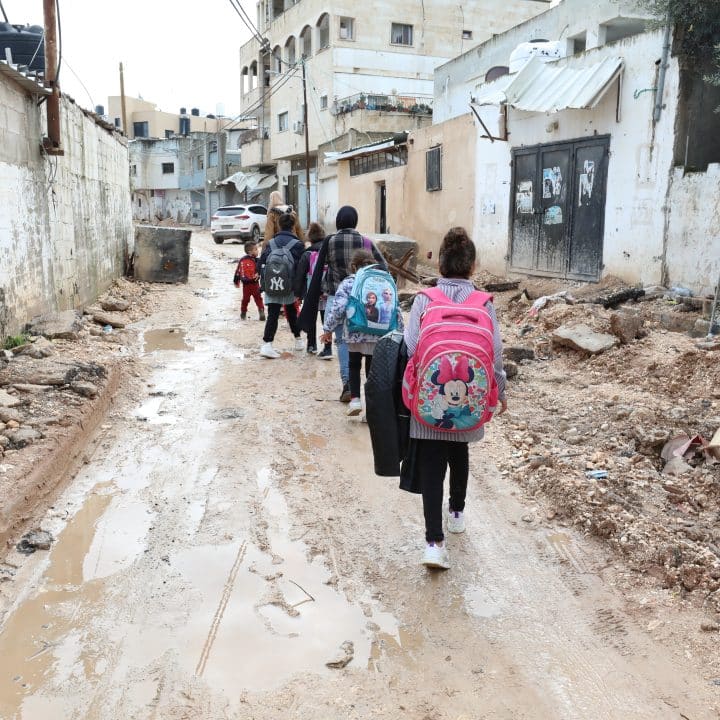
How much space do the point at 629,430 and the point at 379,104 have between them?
25.8m

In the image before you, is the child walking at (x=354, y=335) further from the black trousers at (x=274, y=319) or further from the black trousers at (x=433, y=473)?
the black trousers at (x=274, y=319)

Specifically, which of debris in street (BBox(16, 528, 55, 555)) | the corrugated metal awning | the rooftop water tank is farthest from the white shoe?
the rooftop water tank

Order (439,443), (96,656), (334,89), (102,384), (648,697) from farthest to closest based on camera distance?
(334,89) → (102,384) → (439,443) → (96,656) → (648,697)

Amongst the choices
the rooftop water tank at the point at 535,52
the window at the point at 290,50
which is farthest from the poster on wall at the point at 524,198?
the window at the point at 290,50

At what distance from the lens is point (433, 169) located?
1733cm

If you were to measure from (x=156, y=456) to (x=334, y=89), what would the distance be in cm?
2996

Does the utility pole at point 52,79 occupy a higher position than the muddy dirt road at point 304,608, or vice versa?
the utility pole at point 52,79

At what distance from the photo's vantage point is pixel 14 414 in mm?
5301

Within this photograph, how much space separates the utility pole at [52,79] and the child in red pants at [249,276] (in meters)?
2.90

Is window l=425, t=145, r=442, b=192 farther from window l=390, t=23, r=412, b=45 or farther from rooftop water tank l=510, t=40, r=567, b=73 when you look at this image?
window l=390, t=23, r=412, b=45

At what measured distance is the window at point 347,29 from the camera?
108 feet

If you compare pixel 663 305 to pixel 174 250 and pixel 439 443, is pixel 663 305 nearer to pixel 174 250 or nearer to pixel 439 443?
pixel 439 443

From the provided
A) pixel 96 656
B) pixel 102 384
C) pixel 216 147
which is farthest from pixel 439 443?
pixel 216 147

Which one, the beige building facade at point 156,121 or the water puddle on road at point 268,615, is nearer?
the water puddle on road at point 268,615
